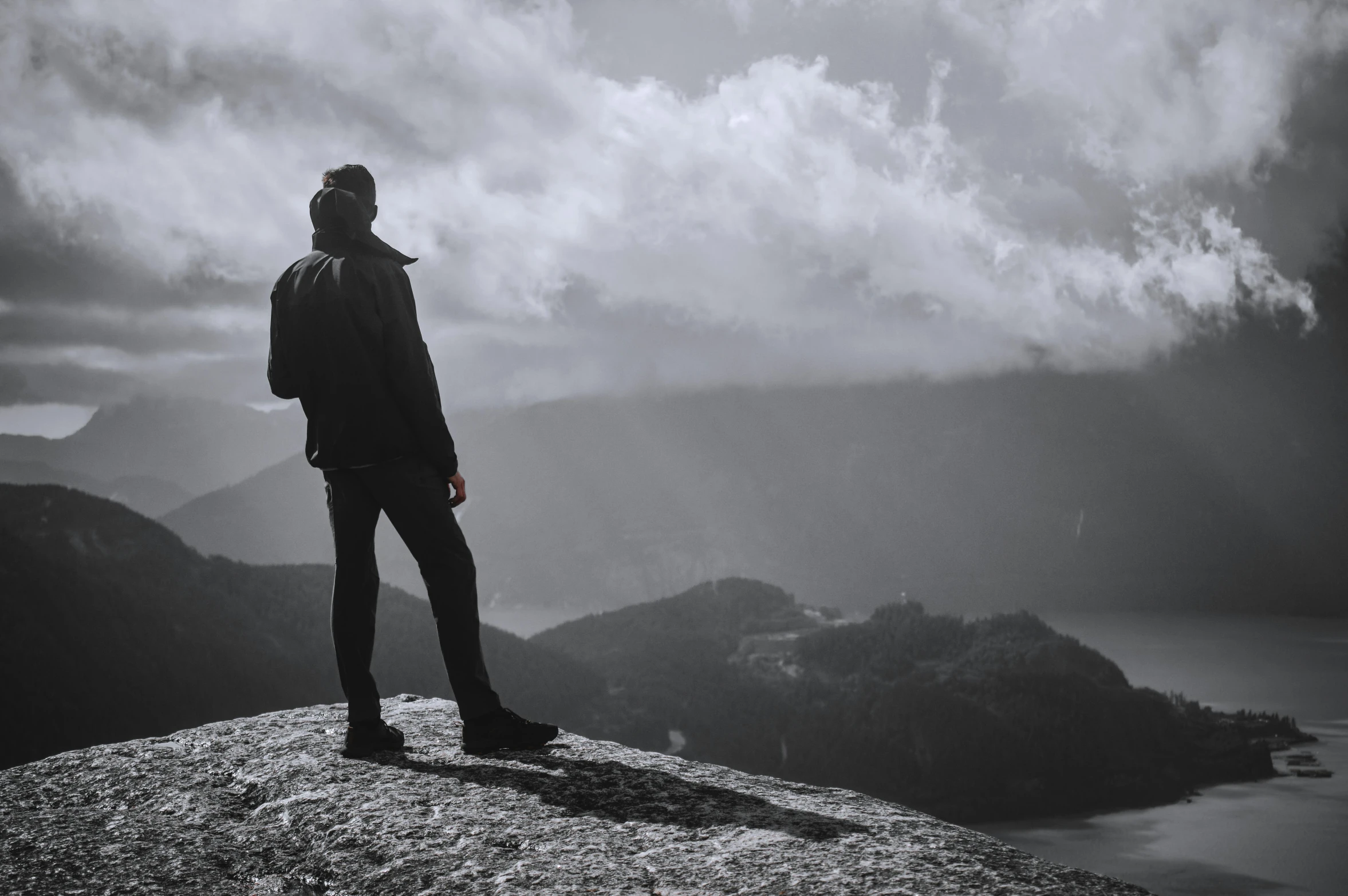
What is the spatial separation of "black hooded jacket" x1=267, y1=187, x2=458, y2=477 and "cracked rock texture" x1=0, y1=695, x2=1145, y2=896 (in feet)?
5.10

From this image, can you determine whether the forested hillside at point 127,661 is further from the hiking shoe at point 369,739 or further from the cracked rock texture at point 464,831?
the cracked rock texture at point 464,831

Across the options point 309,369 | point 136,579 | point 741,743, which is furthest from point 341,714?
point 136,579

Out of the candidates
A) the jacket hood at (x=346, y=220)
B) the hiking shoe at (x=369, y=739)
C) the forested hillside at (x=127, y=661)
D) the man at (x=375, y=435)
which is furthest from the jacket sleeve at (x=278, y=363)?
the forested hillside at (x=127, y=661)

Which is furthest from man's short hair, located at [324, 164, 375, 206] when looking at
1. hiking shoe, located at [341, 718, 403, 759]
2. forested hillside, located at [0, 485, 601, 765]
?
forested hillside, located at [0, 485, 601, 765]

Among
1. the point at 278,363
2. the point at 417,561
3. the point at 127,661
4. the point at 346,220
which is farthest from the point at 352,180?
the point at 127,661

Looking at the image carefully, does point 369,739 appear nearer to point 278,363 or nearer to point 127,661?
point 278,363

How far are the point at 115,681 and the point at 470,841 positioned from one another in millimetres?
186747

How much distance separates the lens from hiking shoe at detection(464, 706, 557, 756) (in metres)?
4.75

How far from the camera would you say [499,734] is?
15.7ft

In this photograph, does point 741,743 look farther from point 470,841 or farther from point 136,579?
point 470,841

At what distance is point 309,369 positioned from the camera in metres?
4.83

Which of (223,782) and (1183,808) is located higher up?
(223,782)

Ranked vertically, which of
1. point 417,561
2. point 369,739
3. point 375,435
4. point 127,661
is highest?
point 375,435

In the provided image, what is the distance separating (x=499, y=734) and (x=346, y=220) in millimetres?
2817
